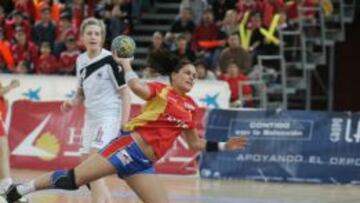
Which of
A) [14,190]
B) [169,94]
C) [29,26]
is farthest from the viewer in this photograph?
[29,26]

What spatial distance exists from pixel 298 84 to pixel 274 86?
1.13 metres

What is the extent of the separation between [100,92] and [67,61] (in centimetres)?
1233

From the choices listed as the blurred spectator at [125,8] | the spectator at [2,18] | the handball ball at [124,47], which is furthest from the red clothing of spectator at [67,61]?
the handball ball at [124,47]

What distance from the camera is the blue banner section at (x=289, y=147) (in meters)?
18.5

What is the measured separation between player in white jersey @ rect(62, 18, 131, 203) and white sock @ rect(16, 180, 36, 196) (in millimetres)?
918

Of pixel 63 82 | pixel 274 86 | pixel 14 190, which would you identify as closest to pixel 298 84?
pixel 274 86

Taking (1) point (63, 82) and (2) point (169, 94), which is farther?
(1) point (63, 82)

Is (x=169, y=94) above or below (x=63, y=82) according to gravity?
above

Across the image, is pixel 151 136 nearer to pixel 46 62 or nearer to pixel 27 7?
pixel 46 62

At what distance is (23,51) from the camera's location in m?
24.7

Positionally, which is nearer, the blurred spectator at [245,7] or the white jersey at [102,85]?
the white jersey at [102,85]

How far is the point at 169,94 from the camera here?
10.1 meters

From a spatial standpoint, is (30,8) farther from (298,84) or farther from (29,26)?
(298,84)

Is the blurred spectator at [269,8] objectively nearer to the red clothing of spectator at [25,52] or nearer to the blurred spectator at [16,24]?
the red clothing of spectator at [25,52]
